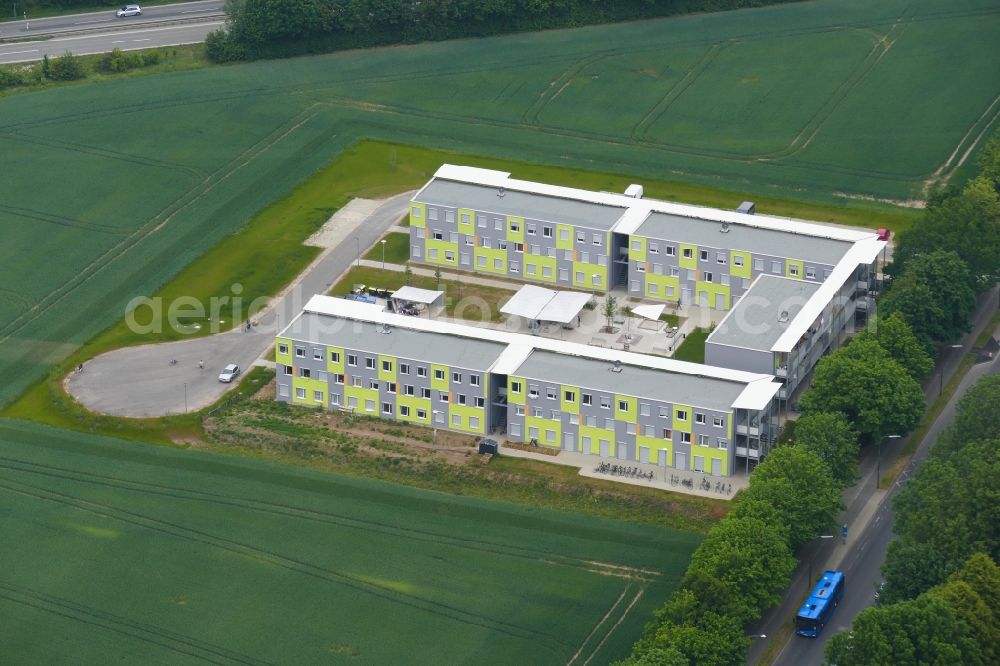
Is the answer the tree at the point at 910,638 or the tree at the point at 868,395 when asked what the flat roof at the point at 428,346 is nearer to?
the tree at the point at 868,395

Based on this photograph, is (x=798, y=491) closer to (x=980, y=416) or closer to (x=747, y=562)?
(x=747, y=562)

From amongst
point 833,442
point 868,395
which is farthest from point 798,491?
point 868,395

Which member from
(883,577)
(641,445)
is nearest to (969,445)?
(883,577)

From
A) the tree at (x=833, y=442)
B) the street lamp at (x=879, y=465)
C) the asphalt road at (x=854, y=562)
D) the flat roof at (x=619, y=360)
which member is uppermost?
the flat roof at (x=619, y=360)

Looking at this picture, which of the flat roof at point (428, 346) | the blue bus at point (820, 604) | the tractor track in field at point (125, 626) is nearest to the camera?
the tractor track in field at point (125, 626)

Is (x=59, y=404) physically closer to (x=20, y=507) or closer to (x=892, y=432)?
(x=20, y=507)

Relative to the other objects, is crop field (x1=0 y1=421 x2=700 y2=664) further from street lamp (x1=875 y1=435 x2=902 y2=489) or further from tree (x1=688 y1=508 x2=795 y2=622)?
street lamp (x1=875 y1=435 x2=902 y2=489)

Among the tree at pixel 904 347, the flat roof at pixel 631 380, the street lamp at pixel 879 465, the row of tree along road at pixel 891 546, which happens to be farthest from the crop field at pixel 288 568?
the tree at pixel 904 347
